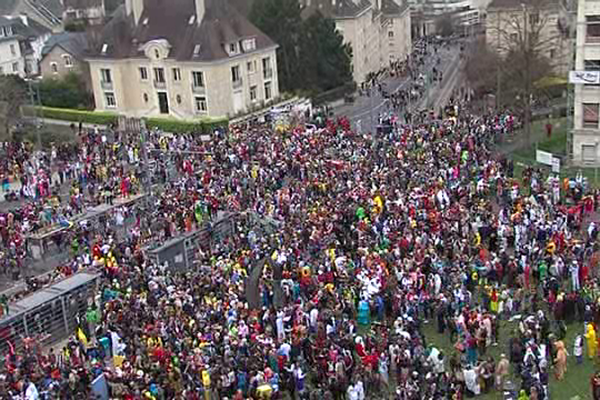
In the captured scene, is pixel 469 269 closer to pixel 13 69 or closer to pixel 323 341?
pixel 323 341

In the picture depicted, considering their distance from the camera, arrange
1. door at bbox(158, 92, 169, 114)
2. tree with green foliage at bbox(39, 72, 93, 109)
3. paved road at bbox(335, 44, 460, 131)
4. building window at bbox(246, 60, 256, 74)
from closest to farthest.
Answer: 1. paved road at bbox(335, 44, 460, 131)
2. building window at bbox(246, 60, 256, 74)
3. door at bbox(158, 92, 169, 114)
4. tree with green foliage at bbox(39, 72, 93, 109)

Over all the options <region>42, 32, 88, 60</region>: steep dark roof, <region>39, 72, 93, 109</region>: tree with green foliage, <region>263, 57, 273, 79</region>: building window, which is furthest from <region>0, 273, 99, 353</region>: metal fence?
<region>42, 32, 88, 60</region>: steep dark roof

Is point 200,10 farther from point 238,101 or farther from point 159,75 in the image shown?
point 238,101

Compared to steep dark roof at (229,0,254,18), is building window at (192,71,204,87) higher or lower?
lower

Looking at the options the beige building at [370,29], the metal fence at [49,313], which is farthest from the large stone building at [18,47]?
the metal fence at [49,313]

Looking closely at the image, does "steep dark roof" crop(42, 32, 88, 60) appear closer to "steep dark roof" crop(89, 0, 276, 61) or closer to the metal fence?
"steep dark roof" crop(89, 0, 276, 61)

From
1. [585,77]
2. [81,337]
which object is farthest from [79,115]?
[81,337]
